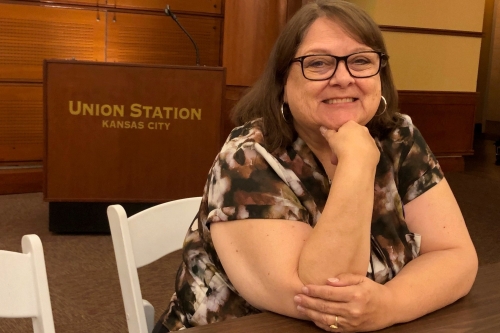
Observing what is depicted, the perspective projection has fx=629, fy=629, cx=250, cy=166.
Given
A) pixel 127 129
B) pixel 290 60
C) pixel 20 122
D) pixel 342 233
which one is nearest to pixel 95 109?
pixel 127 129

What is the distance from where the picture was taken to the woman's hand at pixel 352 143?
3.92ft

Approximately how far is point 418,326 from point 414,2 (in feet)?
17.1

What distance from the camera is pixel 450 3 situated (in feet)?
19.6

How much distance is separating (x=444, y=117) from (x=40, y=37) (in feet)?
12.5

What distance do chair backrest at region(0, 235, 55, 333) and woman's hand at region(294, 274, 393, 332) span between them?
43cm

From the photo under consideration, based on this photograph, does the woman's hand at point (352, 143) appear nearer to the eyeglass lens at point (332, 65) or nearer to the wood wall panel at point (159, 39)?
the eyeglass lens at point (332, 65)

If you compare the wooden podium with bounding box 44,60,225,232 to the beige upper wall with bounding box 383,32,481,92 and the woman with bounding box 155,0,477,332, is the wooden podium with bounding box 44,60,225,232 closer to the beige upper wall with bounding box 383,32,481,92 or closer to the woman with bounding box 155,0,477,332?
the woman with bounding box 155,0,477,332

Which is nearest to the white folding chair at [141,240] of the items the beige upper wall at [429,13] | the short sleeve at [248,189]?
the short sleeve at [248,189]

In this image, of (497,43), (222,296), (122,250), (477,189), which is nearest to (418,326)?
(222,296)

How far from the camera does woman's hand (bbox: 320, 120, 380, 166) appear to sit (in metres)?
1.19

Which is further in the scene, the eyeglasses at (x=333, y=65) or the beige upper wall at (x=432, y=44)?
the beige upper wall at (x=432, y=44)

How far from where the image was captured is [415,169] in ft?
4.59

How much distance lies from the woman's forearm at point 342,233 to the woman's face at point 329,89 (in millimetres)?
157

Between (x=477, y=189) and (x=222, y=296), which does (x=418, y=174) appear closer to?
(x=222, y=296)
